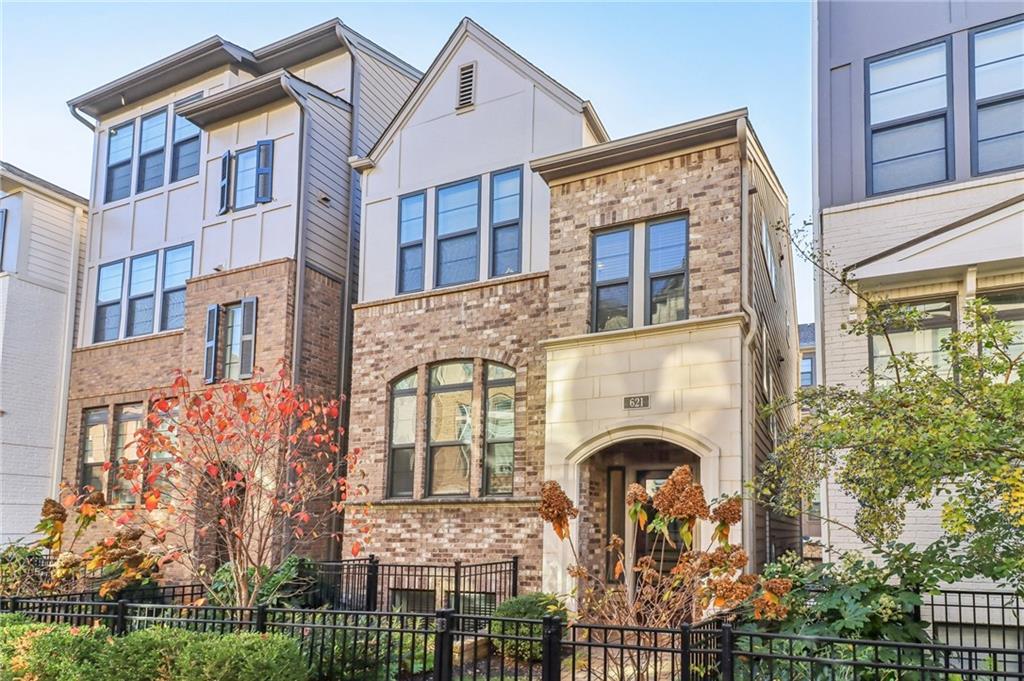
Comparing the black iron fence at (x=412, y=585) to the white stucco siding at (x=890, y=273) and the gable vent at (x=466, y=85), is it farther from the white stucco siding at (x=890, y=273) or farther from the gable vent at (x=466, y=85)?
the gable vent at (x=466, y=85)

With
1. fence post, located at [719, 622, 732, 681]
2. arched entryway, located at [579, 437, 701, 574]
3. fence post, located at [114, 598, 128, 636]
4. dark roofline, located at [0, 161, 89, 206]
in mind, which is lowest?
fence post, located at [114, 598, 128, 636]

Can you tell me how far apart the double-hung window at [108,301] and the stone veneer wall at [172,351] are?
1.16 ft

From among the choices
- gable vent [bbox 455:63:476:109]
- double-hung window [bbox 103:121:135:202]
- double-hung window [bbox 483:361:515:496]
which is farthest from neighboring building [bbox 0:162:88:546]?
double-hung window [bbox 483:361:515:496]

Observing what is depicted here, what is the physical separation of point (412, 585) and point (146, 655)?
6.29 m

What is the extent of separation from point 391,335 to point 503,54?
484cm

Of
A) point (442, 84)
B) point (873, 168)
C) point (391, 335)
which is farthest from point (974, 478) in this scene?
point (442, 84)

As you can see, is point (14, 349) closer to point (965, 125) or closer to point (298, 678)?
point (298, 678)

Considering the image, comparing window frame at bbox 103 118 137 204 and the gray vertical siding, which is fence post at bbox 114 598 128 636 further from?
window frame at bbox 103 118 137 204

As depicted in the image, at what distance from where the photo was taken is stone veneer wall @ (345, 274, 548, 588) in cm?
1285

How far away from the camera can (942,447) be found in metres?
6.83

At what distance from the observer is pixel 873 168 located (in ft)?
36.7

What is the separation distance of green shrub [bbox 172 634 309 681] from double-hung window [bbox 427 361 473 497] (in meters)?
6.43

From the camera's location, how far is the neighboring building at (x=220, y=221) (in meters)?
15.9

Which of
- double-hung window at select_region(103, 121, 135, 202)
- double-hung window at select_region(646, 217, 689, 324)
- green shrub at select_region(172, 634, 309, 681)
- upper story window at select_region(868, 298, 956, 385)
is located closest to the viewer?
green shrub at select_region(172, 634, 309, 681)
